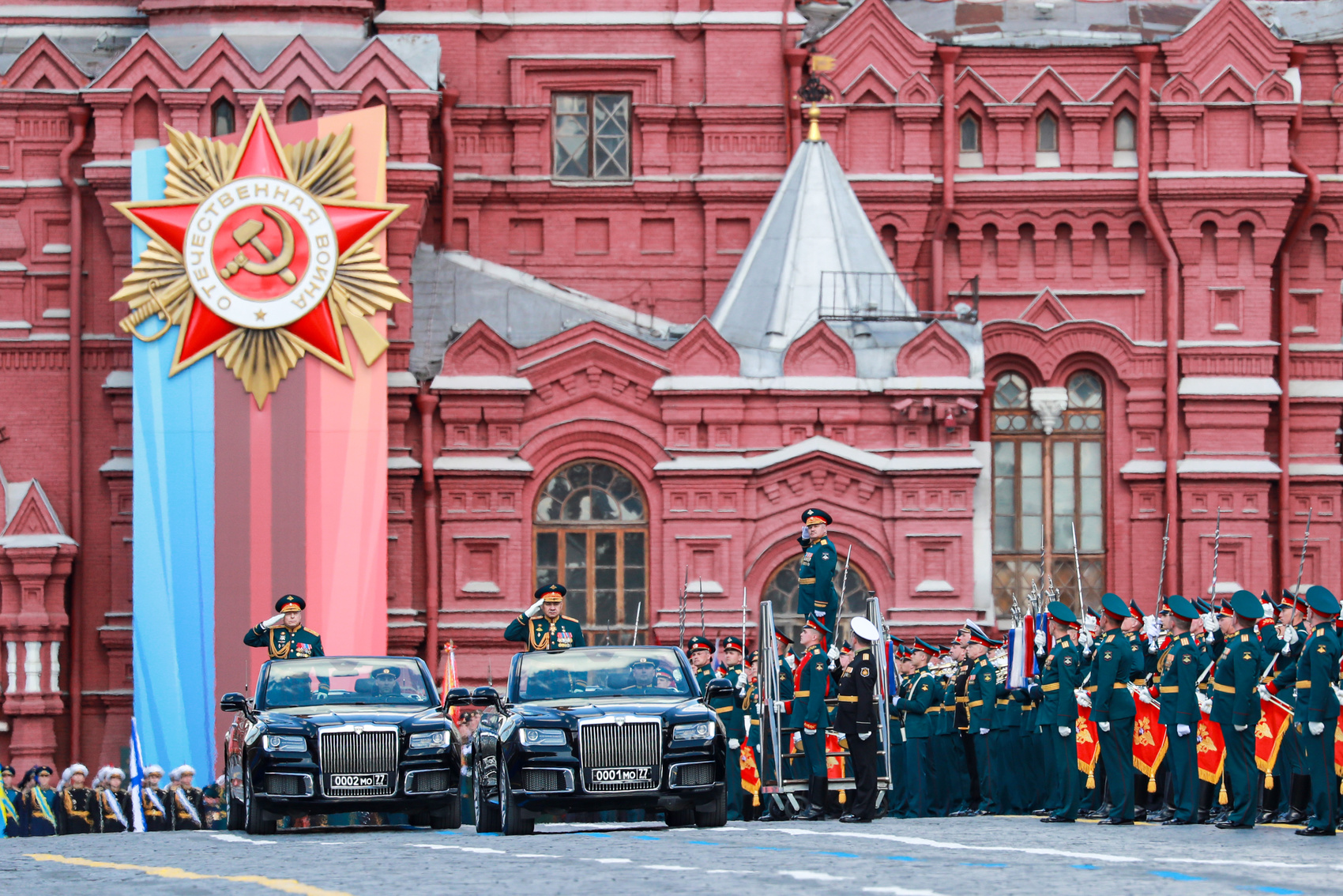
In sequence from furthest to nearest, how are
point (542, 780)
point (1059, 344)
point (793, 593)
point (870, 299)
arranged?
point (1059, 344)
point (870, 299)
point (793, 593)
point (542, 780)

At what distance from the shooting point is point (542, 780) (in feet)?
52.7

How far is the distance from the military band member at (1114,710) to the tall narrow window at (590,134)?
557 inches

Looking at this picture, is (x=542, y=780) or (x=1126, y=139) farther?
(x=1126, y=139)

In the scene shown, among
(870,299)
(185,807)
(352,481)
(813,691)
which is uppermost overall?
(870,299)

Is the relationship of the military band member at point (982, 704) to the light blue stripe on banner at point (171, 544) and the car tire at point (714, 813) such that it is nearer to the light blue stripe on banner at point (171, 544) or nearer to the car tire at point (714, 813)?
the car tire at point (714, 813)

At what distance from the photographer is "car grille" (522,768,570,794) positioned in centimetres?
1606

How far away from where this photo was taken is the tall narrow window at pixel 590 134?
30.3m

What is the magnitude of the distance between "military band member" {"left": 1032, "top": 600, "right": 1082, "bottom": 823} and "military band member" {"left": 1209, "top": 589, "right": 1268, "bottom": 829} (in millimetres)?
1492

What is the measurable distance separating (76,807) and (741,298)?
9672 mm

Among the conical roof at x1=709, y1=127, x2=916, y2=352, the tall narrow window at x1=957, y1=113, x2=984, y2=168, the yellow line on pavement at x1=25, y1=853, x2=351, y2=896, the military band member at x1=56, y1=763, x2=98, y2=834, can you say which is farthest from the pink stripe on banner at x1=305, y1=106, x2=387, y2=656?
the yellow line on pavement at x1=25, y1=853, x2=351, y2=896

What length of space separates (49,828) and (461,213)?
9.12 meters

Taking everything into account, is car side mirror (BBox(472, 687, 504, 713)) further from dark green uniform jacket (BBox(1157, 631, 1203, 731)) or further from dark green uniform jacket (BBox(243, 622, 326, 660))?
dark green uniform jacket (BBox(1157, 631, 1203, 731))

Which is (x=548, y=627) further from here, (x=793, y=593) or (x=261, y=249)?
(x=261, y=249)

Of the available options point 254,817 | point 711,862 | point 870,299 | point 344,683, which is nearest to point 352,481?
point 870,299
